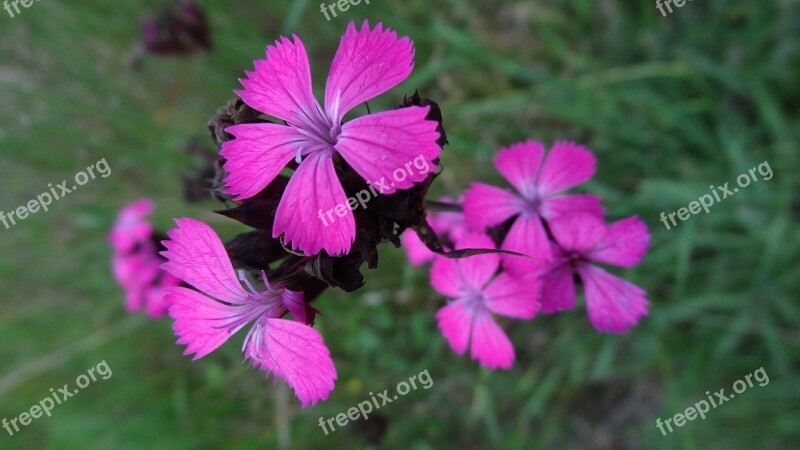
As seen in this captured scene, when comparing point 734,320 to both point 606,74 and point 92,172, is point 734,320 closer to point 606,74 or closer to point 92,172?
point 606,74

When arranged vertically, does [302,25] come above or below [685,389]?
above

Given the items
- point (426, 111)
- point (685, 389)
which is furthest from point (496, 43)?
point (426, 111)

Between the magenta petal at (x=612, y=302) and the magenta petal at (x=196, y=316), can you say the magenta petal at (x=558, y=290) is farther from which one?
the magenta petal at (x=196, y=316)

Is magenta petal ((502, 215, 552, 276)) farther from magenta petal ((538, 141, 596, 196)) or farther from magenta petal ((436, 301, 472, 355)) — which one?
magenta petal ((436, 301, 472, 355))

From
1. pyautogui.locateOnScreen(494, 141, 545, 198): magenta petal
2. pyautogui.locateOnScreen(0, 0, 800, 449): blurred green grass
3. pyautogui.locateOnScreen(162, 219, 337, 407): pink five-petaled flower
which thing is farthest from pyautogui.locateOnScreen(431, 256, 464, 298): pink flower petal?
pyautogui.locateOnScreen(0, 0, 800, 449): blurred green grass

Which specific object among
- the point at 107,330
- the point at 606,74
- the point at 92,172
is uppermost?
the point at 92,172

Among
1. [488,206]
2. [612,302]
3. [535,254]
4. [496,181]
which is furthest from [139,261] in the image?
[612,302]
